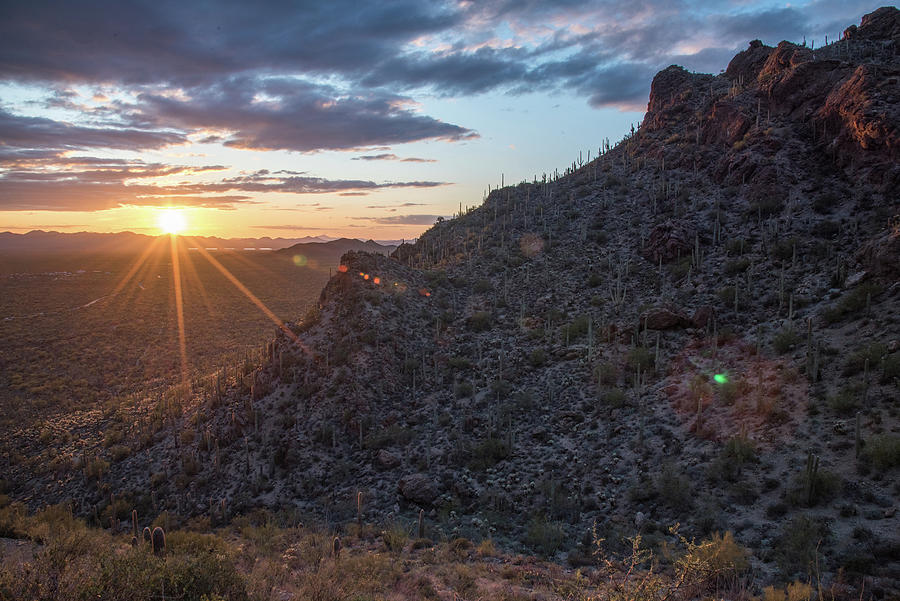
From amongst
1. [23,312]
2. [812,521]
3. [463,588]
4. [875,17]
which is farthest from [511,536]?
[23,312]

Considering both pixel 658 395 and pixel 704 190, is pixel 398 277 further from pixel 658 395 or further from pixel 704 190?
pixel 704 190

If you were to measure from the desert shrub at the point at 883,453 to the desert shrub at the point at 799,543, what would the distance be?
2.03 m

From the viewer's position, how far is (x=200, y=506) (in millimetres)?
15438

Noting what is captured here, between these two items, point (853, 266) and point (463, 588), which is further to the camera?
point (853, 266)

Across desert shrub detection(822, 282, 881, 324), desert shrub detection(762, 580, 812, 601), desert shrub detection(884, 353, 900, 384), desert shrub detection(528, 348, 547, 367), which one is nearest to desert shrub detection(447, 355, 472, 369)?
desert shrub detection(528, 348, 547, 367)

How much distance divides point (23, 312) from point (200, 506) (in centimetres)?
5922

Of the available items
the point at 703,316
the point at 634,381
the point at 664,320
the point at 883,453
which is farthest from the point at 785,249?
the point at 883,453

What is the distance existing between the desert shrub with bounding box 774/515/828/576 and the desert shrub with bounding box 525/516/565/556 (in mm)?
4283

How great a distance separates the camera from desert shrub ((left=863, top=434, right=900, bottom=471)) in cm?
933

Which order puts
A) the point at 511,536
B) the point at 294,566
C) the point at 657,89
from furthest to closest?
the point at 657,89
the point at 511,536
the point at 294,566

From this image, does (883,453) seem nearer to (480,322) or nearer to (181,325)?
(480,322)

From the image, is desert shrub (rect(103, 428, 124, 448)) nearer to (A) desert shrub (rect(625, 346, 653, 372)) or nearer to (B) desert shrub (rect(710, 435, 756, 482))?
(A) desert shrub (rect(625, 346, 653, 372))

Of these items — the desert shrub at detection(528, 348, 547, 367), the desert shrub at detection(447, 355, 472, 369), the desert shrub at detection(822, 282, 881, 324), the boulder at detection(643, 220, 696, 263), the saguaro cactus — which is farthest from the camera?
the boulder at detection(643, 220, 696, 263)

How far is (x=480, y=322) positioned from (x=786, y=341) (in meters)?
12.8
